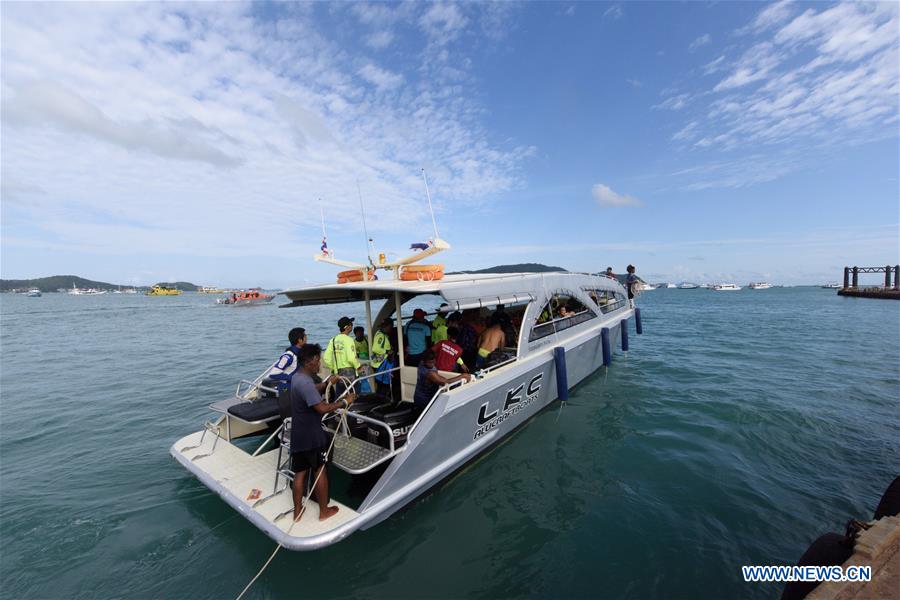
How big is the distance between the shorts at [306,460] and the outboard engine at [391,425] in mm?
720

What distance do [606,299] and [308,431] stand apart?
32.6ft

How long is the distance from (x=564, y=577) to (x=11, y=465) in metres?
8.49

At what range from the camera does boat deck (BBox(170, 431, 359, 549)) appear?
339 centimetres

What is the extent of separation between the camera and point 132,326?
26.3 m

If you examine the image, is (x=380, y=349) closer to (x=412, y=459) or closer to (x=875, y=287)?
(x=412, y=459)

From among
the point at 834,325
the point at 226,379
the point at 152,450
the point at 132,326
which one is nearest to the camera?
the point at 152,450

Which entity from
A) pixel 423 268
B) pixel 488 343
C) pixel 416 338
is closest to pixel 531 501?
pixel 488 343

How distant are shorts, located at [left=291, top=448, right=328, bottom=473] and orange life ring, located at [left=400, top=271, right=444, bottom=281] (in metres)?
2.63

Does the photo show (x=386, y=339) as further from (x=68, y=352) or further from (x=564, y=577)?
(x=68, y=352)

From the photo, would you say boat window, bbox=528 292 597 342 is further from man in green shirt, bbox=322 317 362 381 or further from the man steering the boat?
the man steering the boat

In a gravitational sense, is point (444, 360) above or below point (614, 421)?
above

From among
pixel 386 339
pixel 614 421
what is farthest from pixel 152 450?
pixel 614 421

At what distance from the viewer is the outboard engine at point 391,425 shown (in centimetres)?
421

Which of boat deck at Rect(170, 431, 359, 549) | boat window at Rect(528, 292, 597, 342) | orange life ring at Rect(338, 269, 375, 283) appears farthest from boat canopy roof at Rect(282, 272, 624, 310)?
boat deck at Rect(170, 431, 359, 549)
